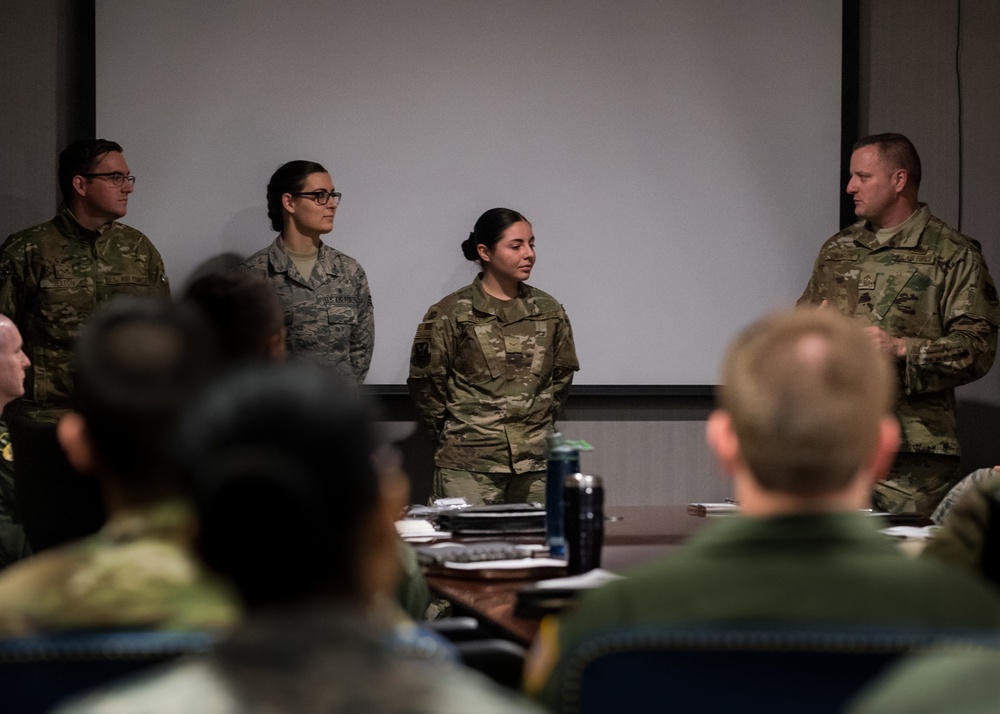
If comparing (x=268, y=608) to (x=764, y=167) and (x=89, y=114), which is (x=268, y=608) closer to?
(x=89, y=114)

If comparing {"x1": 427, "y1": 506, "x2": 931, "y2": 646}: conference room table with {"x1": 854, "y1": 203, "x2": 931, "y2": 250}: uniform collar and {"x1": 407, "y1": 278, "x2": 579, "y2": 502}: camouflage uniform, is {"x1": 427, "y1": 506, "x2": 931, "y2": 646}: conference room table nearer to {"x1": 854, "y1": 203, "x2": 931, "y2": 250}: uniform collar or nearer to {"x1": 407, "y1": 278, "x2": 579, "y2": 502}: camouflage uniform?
{"x1": 407, "y1": 278, "x2": 579, "y2": 502}: camouflage uniform

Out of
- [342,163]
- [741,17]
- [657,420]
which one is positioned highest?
[741,17]

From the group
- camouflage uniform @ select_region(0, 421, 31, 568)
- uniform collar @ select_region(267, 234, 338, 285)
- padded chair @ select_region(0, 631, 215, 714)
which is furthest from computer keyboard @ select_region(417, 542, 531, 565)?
uniform collar @ select_region(267, 234, 338, 285)

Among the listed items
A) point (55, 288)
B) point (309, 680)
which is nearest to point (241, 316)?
point (309, 680)

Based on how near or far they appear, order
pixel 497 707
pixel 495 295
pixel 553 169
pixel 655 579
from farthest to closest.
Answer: pixel 553 169 < pixel 495 295 < pixel 655 579 < pixel 497 707

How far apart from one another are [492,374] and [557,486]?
2.57 m

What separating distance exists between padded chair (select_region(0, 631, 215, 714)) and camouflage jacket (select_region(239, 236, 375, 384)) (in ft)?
12.6

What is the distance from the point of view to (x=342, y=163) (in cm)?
541

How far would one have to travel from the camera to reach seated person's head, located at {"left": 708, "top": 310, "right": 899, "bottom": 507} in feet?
3.91

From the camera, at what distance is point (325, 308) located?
501 centimetres

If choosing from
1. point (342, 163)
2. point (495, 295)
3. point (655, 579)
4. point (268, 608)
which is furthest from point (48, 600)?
point (342, 163)

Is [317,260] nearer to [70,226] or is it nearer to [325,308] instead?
[325,308]

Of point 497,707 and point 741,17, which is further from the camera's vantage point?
point 741,17

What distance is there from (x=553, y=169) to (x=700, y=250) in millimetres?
761
